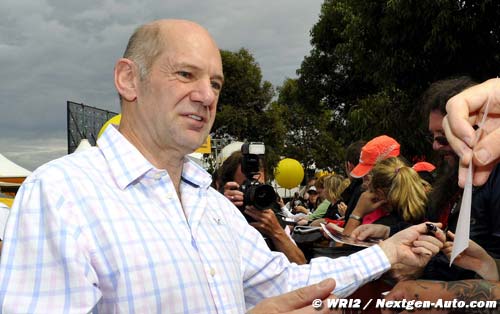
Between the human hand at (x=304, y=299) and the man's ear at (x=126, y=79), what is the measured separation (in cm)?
93

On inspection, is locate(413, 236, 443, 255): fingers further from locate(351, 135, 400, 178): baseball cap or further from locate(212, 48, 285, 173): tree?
locate(212, 48, 285, 173): tree

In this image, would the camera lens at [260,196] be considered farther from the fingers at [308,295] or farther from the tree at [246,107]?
the tree at [246,107]

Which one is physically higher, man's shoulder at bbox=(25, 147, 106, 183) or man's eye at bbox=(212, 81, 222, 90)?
man's eye at bbox=(212, 81, 222, 90)

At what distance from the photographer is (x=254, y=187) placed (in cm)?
343

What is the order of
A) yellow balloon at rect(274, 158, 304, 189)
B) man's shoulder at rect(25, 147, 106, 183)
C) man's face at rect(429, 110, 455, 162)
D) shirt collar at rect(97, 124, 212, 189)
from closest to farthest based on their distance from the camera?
man's shoulder at rect(25, 147, 106, 183) < shirt collar at rect(97, 124, 212, 189) < man's face at rect(429, 110, 455, 162) < yellow balloon at rect(274, 158, 304, 189)

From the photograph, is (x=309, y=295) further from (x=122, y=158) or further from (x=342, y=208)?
(x=342, y=208)

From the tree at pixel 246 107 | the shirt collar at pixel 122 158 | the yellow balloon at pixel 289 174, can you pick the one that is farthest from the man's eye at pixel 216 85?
the tree at pixel 246 107

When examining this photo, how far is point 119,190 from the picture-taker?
1574 millimetres

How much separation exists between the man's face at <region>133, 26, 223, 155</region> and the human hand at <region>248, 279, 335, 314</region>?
2.32ft

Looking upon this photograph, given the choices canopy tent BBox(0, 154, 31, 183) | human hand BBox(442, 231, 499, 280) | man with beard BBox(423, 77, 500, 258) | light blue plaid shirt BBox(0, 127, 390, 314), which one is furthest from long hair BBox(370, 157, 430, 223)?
canopy tent BBox(0, 154, 31, 183)

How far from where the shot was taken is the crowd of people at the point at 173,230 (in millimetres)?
1268

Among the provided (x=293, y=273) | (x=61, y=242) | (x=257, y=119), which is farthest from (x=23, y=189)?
(x=257, y=119)

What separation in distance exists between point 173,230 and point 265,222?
78.8 inches

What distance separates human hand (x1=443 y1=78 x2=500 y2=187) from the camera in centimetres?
108
